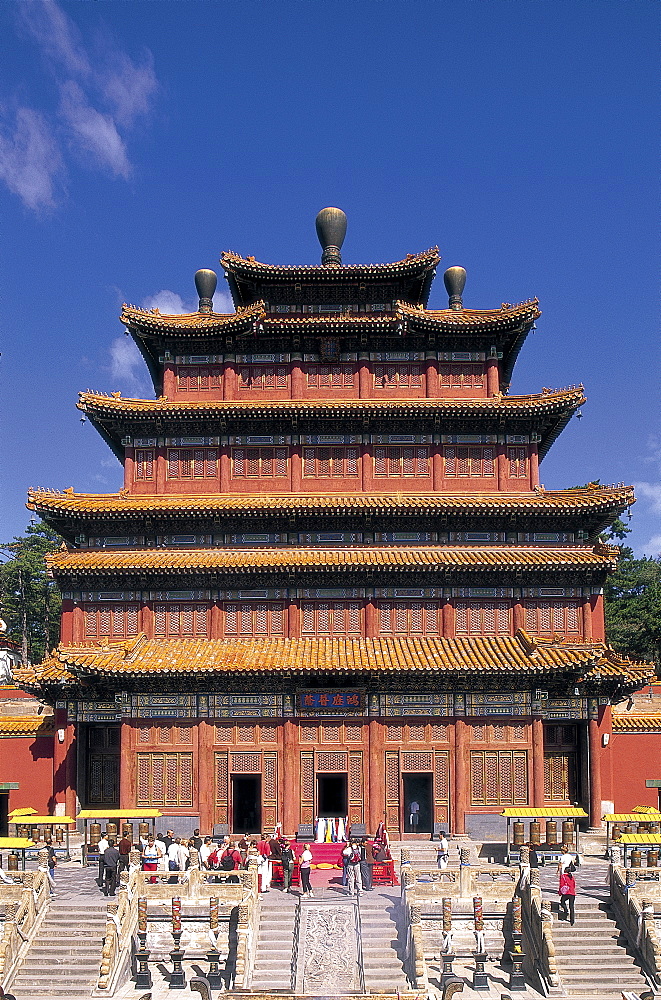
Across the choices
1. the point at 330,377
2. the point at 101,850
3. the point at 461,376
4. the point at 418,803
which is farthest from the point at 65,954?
the point at 461,376

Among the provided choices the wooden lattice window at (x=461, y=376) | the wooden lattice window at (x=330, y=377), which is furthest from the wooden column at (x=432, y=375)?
the wooden lattice window at (x=330, y=377)

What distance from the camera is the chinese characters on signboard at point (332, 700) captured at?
35.1 m

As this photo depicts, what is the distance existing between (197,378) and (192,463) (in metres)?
4.14

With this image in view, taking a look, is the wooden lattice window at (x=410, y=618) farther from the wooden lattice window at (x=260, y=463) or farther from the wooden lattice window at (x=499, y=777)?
the wooden lattice window at (x=260, y=463)

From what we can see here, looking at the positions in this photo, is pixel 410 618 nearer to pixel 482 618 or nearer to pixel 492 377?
pixel 482 618

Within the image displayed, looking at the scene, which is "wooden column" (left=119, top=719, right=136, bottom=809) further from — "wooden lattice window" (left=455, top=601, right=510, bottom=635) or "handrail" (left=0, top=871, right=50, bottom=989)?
"wooden lattice window" (left=455, top=601, right=510, bottom=635)

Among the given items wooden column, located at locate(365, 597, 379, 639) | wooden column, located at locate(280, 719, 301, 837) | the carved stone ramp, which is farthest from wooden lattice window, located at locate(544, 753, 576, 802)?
the carved stone ramp

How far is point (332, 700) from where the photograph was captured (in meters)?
35.1

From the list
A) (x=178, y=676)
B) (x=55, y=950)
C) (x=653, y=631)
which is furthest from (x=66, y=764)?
(x=653, y=631)

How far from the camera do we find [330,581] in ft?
124

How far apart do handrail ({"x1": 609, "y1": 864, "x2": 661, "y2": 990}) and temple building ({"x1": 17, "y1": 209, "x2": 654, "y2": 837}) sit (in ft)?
29.9

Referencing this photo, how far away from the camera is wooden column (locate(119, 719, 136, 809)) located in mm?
34406

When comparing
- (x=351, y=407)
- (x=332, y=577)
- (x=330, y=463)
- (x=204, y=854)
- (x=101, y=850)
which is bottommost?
(x=101, y=850)

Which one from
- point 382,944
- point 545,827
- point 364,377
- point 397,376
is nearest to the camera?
point 382,944
